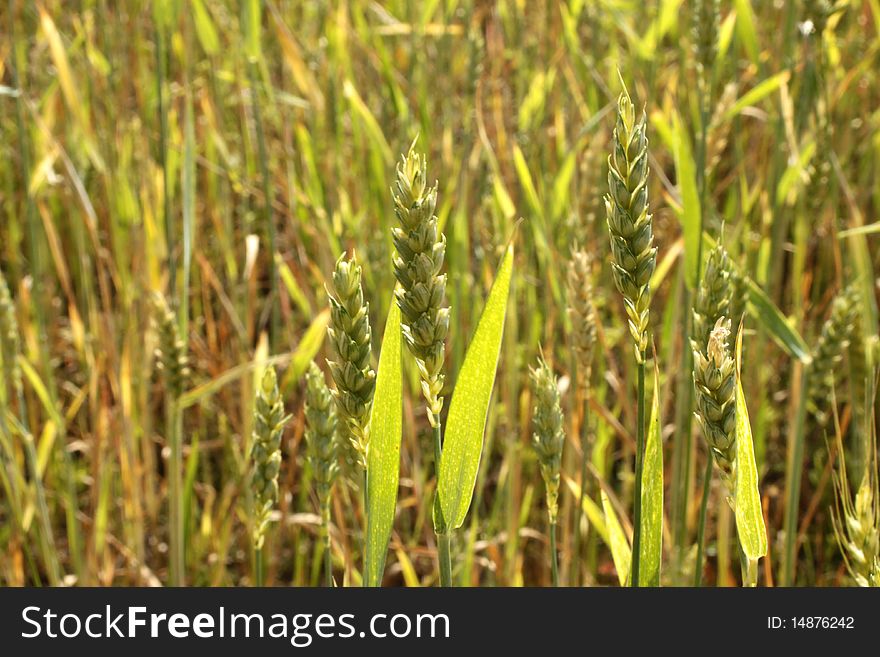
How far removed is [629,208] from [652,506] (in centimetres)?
25

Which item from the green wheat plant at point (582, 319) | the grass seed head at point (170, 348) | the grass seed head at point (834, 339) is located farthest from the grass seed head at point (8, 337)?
the grass seed head at point (834, 339)

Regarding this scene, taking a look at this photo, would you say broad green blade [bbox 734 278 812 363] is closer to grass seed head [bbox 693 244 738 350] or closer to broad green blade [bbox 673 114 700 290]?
broad green blade [bbox 673 114 700 290]

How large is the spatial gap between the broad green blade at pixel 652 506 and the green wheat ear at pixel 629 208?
0.14 metres

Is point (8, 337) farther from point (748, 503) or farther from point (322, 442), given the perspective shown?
point (748, 503)

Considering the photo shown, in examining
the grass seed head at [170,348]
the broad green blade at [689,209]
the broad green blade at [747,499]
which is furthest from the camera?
the grass seed head at [170,348]

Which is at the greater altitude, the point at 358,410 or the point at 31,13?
the point at 31,13

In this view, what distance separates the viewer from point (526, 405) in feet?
4.89

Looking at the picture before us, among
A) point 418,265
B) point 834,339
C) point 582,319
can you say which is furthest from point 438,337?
point 834,339

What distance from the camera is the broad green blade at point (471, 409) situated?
628mm

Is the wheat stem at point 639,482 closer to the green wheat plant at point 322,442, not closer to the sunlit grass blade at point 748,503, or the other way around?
the sunlit grass blade at point 748,503

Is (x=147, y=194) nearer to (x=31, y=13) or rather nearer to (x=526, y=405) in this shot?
(x=526, y=405)
